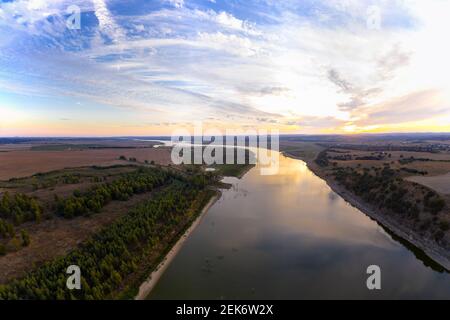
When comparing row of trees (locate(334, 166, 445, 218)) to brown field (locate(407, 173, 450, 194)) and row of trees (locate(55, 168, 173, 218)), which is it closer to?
brown field (locate(407, 173, 450, 194))

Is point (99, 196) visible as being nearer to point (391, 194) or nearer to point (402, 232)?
point (402, 232)

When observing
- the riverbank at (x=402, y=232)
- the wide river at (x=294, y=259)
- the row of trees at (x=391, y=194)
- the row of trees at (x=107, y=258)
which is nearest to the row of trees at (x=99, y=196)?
the row of trees at (x=107, y=258)

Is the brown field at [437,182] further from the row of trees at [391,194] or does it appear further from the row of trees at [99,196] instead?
the row of trees at [99,196]

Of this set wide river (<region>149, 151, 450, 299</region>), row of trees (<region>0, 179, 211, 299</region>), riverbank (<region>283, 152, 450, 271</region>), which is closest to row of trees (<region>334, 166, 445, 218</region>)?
riverbank (<region>283, 152, 450, 271</region>)

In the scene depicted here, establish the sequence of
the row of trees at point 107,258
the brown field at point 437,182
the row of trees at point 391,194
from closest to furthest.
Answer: the row of trees at point 107,258 → the row of trees at point 391,194 → the brown field at point 437,182

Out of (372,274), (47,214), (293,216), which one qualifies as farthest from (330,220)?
(47,214)

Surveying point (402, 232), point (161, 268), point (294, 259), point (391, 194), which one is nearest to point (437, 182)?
point (391, 194)
